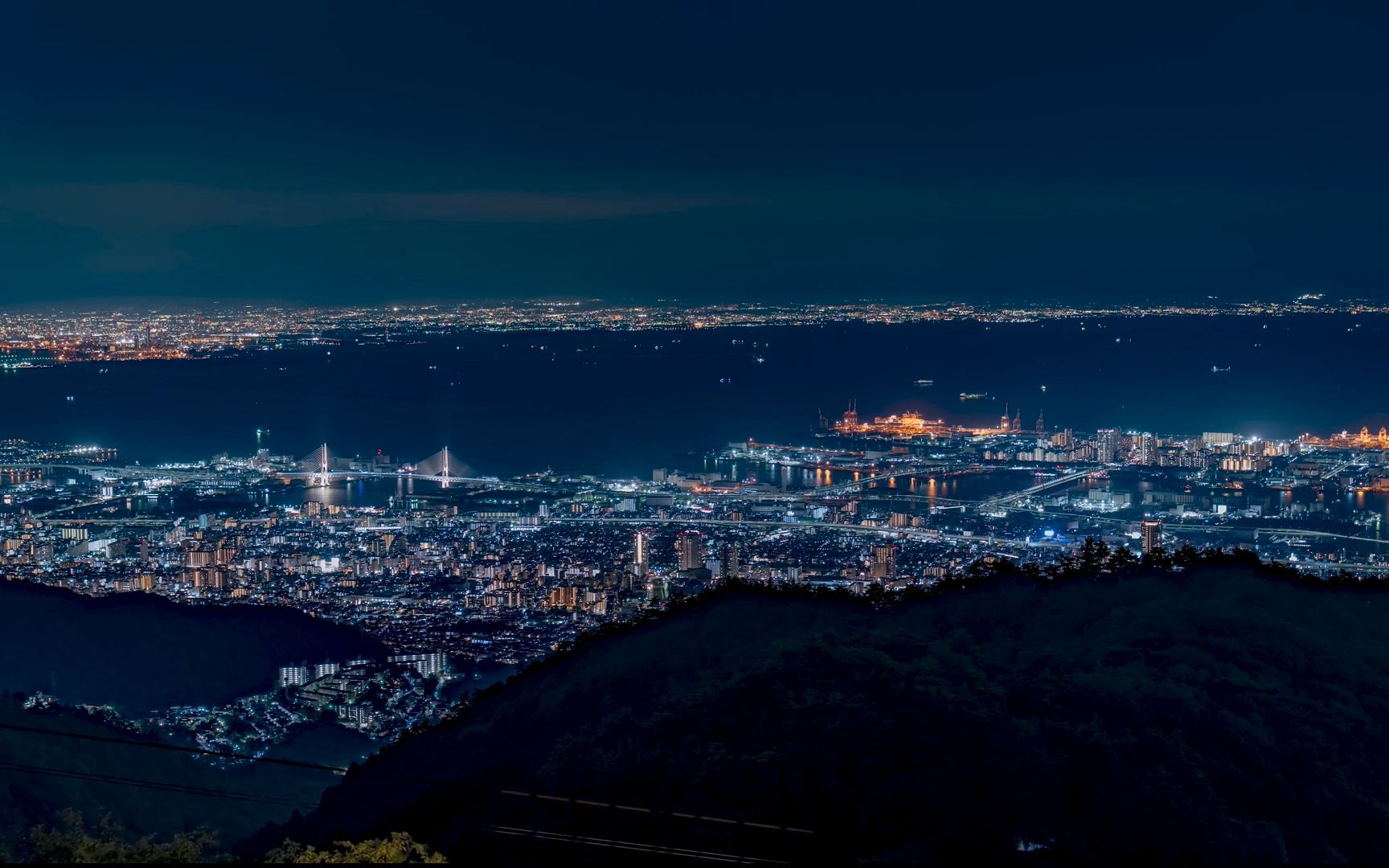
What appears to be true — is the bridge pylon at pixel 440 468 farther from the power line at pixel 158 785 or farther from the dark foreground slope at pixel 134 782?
the power line at pixel 158 785

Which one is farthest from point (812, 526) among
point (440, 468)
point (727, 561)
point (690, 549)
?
point (440, 468)

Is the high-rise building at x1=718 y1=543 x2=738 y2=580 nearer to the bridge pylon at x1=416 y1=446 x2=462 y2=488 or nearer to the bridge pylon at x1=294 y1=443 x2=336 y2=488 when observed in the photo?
the bridge pylon at x1=416 y1=446 x2=462 y2=488

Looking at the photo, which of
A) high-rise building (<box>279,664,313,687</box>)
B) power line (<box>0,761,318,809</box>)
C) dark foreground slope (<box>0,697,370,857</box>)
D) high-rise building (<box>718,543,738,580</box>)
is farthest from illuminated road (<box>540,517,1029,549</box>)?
power line (<box>0,761,318,809</box>)

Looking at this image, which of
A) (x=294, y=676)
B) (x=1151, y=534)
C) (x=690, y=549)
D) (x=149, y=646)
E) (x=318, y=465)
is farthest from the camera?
(x=318, y=465)

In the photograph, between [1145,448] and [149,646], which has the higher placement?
[1145,448]

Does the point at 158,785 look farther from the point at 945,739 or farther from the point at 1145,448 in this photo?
the point at 1145,448

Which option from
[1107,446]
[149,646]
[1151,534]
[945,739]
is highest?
[945,739]

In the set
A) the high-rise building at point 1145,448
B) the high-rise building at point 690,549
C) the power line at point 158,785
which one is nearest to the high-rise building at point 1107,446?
the high-rise building at point 1145,448

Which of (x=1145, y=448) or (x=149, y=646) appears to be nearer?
(x=149, y=646)
